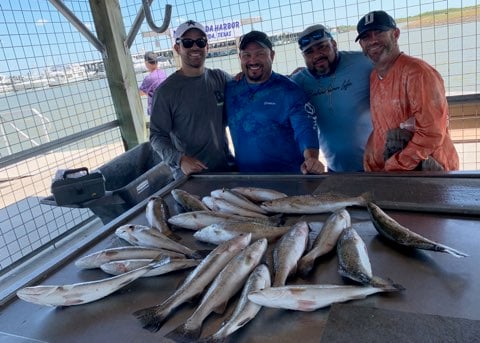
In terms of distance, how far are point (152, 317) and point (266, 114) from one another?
6.00 ft

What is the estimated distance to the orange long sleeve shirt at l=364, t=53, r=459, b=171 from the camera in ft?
7.03

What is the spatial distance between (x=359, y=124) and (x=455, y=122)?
184 cm

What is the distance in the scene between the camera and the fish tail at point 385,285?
1.19 m

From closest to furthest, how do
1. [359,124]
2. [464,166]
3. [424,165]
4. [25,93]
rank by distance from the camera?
[424,165], [359,124], [25,93], [464,166]

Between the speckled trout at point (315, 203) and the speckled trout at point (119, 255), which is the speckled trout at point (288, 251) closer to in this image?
the speckled trout at point (315, 203)

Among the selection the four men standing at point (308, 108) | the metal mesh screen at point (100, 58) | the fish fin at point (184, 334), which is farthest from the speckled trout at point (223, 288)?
the metal mesh screen at point (100, 58)

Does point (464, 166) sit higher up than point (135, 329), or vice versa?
point (135, 329)

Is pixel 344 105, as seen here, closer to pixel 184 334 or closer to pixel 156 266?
pixel 156 266

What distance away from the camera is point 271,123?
2.75 m

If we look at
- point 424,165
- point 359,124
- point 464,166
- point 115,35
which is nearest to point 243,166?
point 359,124

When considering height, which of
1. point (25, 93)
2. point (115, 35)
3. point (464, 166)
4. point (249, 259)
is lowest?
point (464, 166)

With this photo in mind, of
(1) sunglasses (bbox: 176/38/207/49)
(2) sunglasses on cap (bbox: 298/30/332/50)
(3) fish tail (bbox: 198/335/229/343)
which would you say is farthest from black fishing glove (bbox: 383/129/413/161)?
(3) fish tail (bbox: 198/335/229/343)

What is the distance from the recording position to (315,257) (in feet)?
4.70

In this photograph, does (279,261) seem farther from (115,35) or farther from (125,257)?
(115,35)
